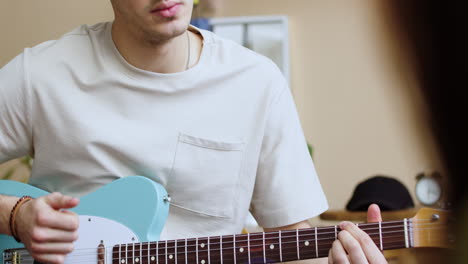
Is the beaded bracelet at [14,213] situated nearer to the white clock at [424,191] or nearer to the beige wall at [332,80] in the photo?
the white clock at [424,191]

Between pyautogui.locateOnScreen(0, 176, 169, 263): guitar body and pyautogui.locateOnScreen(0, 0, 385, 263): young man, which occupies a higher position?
pyautogui.locateOnScreen(0, 0, 385, 263): young man

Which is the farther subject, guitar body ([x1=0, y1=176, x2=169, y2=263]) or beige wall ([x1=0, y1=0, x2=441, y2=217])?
beige wall ([x1=0, y1=0, x2=441, y2=217])

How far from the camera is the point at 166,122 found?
1308 millimetres

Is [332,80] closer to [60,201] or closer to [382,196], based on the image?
[382,196]

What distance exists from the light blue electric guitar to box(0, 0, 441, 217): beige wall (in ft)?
5.42

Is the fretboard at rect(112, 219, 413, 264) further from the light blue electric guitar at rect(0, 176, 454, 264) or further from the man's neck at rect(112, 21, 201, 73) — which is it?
the man's neck at rect(112, 21, 201, 73)

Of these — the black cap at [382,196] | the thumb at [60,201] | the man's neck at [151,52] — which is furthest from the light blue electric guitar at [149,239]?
the black cap at [382,196]

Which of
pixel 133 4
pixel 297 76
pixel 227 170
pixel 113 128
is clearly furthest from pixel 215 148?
pixel 297 76

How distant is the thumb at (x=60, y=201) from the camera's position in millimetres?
1051

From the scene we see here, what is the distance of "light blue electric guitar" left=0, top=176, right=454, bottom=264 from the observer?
108cm

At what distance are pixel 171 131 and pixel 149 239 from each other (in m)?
0.25

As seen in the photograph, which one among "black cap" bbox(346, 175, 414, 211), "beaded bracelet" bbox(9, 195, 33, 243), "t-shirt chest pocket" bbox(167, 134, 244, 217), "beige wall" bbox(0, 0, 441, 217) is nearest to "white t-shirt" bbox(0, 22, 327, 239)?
"t-shirt chest pocket" bbox(167, 134, 244, 217)

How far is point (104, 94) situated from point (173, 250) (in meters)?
0.36

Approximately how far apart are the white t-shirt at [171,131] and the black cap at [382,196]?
2.62 ft
